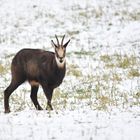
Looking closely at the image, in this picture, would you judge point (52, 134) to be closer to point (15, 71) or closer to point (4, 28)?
point (15, 71)

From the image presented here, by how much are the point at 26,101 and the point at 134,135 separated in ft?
14.5

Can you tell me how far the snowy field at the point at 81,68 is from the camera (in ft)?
23.4

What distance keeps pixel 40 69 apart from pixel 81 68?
5524 mm

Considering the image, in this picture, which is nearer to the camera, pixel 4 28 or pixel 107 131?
pixel 107 131

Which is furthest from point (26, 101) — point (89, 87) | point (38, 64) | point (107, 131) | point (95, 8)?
point (95, 8)

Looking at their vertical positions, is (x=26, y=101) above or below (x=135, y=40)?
below

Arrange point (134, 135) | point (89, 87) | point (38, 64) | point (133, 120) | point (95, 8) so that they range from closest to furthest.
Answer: point (134, 135), point (133, 120), point (38, 64), point (89, 87), point (95, 8)

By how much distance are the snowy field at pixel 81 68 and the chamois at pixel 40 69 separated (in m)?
0.44

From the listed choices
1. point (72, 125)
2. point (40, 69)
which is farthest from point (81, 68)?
point (72, 125)

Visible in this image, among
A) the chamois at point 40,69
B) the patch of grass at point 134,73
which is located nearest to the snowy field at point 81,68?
the patch of grass at point 134,73

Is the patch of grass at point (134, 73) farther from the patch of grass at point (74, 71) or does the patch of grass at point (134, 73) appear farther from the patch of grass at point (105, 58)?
the patch of grass at point (105, 58)

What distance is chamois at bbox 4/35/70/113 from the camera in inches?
368

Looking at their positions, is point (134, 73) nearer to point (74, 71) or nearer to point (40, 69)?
point (74, 71)

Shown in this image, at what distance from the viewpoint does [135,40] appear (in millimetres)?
18219
